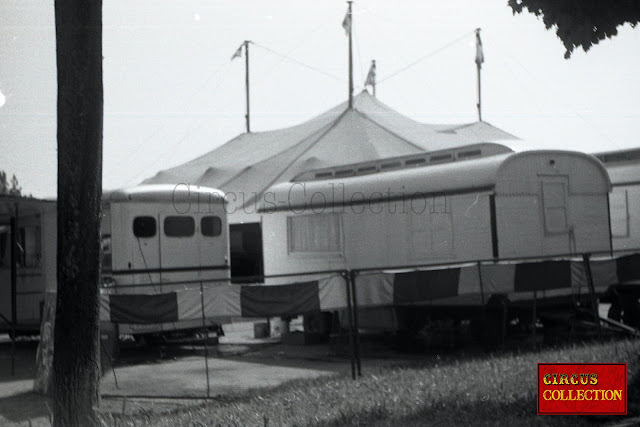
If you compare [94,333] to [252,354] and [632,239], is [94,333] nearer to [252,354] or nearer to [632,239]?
[252,354]

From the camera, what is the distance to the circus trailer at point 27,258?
16.3 m

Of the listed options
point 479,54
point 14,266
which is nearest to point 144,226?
point 14,266

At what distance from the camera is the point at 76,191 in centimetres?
836

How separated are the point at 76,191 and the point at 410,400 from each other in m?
3.85

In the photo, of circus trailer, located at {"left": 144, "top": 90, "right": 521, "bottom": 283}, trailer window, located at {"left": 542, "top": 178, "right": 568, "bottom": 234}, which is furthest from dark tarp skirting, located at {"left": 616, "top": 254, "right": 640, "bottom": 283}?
circus trailer, located at {"left": 144, "top": 90, "right": 521, "bottom": 283}

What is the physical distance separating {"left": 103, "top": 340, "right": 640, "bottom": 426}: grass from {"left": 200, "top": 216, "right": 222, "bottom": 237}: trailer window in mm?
5961

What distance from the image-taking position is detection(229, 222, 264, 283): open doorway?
22797 mm

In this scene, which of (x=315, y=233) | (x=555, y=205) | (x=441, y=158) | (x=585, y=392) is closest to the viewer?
(x=585, y=392)

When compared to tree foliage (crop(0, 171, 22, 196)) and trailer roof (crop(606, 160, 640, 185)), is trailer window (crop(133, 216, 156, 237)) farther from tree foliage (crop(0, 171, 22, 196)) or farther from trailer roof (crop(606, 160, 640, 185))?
trailer roof (crop(606, 160, 640, 185))

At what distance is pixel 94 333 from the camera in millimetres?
8531

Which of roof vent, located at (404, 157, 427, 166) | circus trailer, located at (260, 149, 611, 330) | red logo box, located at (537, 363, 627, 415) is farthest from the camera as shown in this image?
roof vent, located at (404, 157, 427, 166)

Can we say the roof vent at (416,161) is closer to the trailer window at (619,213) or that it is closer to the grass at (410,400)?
the trailer window at (619,213)

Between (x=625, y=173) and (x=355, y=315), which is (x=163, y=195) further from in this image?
(x=625, y=173)

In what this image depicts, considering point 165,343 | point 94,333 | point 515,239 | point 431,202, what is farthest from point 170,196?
point 94,333
